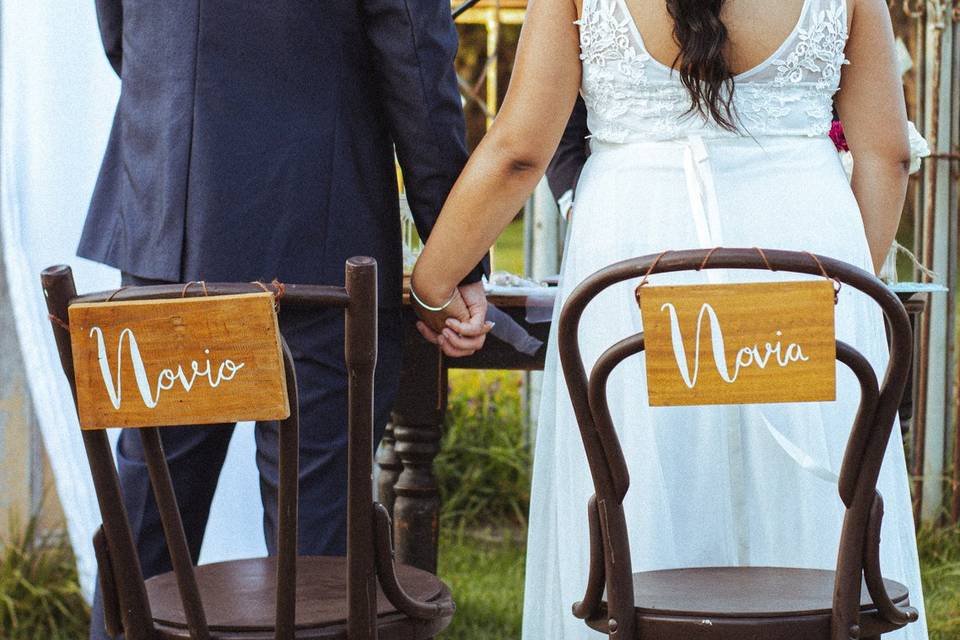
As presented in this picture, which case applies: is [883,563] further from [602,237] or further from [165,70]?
[165,70]

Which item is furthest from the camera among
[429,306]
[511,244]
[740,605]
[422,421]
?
[511,244]

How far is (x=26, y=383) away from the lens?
3.29m

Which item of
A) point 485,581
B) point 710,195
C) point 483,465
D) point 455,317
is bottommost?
point 485,581

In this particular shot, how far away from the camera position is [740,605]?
58.9 inches

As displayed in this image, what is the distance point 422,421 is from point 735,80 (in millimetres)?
1032

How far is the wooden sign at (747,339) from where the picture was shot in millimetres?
1331

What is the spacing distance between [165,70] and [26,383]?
156cm

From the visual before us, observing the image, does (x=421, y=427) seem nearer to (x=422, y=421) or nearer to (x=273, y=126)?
(x=422, y=421)

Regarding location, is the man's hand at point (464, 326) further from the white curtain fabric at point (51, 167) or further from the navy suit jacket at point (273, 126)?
the white curtain fabric at point (51, 167)

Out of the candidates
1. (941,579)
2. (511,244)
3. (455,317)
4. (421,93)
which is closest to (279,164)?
(421,93)

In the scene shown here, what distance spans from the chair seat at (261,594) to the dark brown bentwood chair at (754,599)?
0.89ft

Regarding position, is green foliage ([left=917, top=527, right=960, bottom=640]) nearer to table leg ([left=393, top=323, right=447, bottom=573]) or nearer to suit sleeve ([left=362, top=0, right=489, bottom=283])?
table leg ([left=393, top=323, right=447, bottom=573])

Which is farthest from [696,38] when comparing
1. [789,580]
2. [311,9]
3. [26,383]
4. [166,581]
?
[26,383]

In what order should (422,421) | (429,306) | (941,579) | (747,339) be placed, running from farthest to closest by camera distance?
(941,579), (422,421), (429,306), (747,339)
